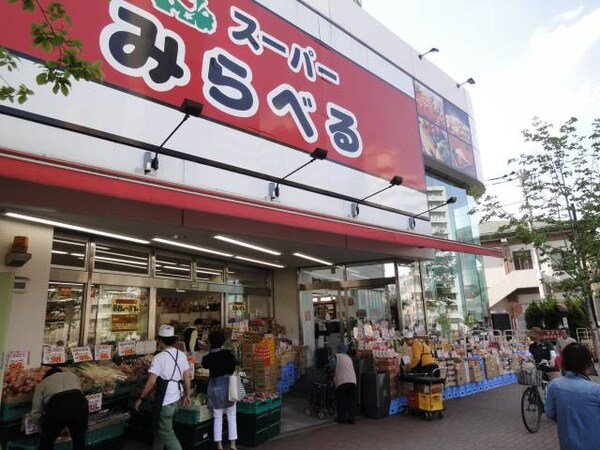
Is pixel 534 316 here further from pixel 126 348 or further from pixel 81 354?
pixel 81 354

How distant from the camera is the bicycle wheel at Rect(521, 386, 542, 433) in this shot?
7.70 meters

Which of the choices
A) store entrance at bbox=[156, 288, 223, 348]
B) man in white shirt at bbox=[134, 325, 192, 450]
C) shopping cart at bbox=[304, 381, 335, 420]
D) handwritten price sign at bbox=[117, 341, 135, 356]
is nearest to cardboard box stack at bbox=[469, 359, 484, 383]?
shopping cart at bbox=[304, 381, 335, 420]

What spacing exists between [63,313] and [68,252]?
1.18 m

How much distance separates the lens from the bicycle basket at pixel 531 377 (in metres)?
7.91

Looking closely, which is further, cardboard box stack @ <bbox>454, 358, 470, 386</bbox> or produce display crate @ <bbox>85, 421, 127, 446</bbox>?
cardboard box stack @ <bbox>454, 358, 470, 386</bbox>

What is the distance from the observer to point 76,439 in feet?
17.8

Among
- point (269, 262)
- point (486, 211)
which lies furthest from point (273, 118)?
point (486, 211)

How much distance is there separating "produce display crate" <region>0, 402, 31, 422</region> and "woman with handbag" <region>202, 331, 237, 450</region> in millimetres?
2513

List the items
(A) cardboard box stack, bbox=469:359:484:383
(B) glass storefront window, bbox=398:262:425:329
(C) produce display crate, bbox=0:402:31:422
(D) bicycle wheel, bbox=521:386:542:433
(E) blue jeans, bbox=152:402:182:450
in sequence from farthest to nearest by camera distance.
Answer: (B) glass storefront window, bbox=398:262:425:329 → (A) cardboard box stack, bbox=469:359:484:383 → (D) bicycle wheel, bbox=521:386:542:433 → (C) produce display crate, bbox=0:402:31:422 → (E) blue jeans, bbox=152:402:182:450

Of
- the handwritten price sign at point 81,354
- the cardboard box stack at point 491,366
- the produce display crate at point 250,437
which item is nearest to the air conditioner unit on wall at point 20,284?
the handwritten price sign at point 81,354

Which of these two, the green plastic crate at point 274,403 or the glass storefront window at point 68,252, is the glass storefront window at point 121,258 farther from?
the green plastic crate at point 274,403

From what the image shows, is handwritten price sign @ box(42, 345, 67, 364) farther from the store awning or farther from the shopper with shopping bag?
the shopper with shopping bag

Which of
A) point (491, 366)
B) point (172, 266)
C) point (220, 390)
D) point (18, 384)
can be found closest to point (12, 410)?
point (18, 384)

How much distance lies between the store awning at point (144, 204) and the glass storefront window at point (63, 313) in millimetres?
1775
